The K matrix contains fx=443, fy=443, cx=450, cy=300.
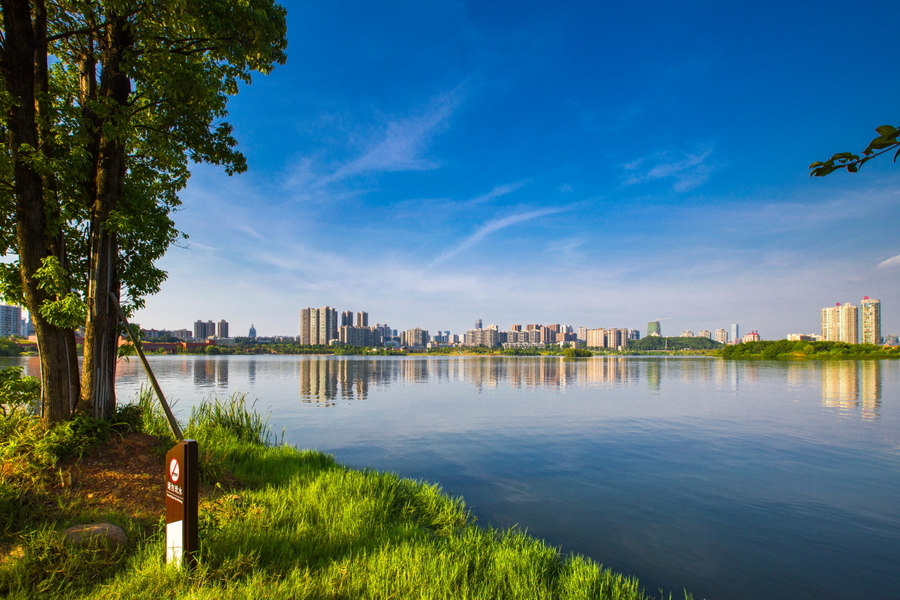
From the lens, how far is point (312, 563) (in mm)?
5375

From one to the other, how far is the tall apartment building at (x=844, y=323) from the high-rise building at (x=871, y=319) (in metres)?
9.51

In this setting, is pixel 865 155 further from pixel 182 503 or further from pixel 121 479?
pixel 121 479

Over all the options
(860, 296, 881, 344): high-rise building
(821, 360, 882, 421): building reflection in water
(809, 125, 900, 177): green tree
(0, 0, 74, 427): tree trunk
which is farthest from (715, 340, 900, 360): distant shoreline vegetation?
(0, 0, 74, 427): tree trunk

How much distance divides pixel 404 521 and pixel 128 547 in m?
4.17

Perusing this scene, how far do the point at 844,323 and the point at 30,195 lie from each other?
258 metres

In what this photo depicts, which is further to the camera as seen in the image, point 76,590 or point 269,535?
point 269,535

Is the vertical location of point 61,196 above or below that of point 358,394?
above

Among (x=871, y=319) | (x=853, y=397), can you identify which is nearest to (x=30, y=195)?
(x=853, y=397)

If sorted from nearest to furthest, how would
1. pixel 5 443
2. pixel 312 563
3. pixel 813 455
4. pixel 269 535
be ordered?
pixel 312 563, pixel 269 535, pixel 5 443, pixel 813 455

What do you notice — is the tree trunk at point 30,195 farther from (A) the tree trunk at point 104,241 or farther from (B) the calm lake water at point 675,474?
(B) the calm lake water at point 675,474

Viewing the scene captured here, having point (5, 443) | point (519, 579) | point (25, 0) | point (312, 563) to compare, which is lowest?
point (519, 579)

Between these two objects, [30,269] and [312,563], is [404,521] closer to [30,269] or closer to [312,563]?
[312,563]

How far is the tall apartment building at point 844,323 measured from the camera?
189250 mm

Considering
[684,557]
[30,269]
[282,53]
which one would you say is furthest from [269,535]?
[282,53]
